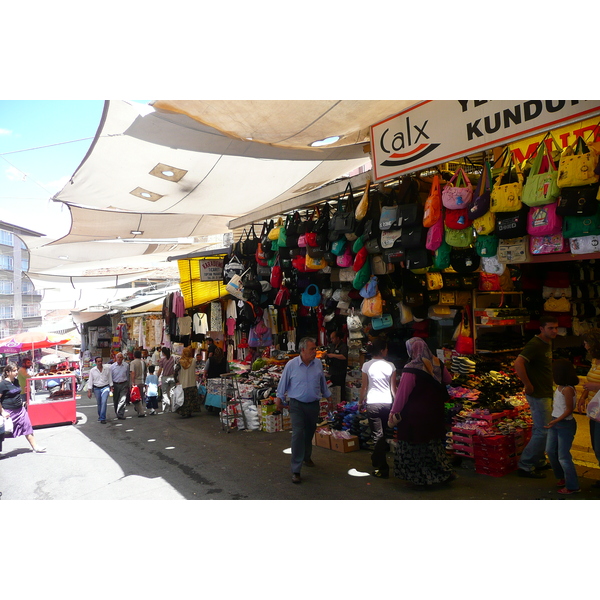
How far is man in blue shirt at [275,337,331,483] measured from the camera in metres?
5.61

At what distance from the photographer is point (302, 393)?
562 cm

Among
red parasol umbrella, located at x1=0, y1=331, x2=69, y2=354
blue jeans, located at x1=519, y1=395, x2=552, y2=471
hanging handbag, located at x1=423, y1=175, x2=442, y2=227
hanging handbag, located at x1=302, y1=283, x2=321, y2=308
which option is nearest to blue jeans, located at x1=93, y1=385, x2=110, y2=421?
red parasol umbrella, located at x1=0, y1=331, x2=69, y2=354

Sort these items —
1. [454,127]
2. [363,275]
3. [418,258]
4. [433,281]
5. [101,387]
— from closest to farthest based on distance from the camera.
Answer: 1. [454,127]
2. [418,258]
3. [363,275]
4. [433,281]
5. [101,387]

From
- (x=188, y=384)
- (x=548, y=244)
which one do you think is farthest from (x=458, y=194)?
(x=188, y=384)

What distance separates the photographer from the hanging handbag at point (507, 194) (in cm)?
414

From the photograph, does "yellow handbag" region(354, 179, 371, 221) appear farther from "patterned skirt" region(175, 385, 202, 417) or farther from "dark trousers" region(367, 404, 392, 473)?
"patterned skirt" region(175, 385, 202, 417)

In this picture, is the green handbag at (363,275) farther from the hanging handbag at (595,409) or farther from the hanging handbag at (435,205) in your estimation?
the hanging handbag at (595,409)

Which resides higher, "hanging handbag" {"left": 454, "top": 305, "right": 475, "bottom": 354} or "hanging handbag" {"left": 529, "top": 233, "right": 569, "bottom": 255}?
"hanging handbag" {"left": 529, "top": 233, "right": 569, "bottom": 255}

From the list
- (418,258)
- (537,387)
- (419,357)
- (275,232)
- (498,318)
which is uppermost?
(275,232)

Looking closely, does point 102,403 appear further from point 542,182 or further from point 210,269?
point 542,182

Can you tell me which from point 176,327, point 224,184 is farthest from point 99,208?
point 176,327

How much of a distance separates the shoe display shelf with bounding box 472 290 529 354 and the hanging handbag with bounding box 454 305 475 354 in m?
0.09

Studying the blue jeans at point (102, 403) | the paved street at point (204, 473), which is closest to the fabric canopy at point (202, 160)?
the blue jeans at point (102, 403)

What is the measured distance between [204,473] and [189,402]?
4.57 metres
